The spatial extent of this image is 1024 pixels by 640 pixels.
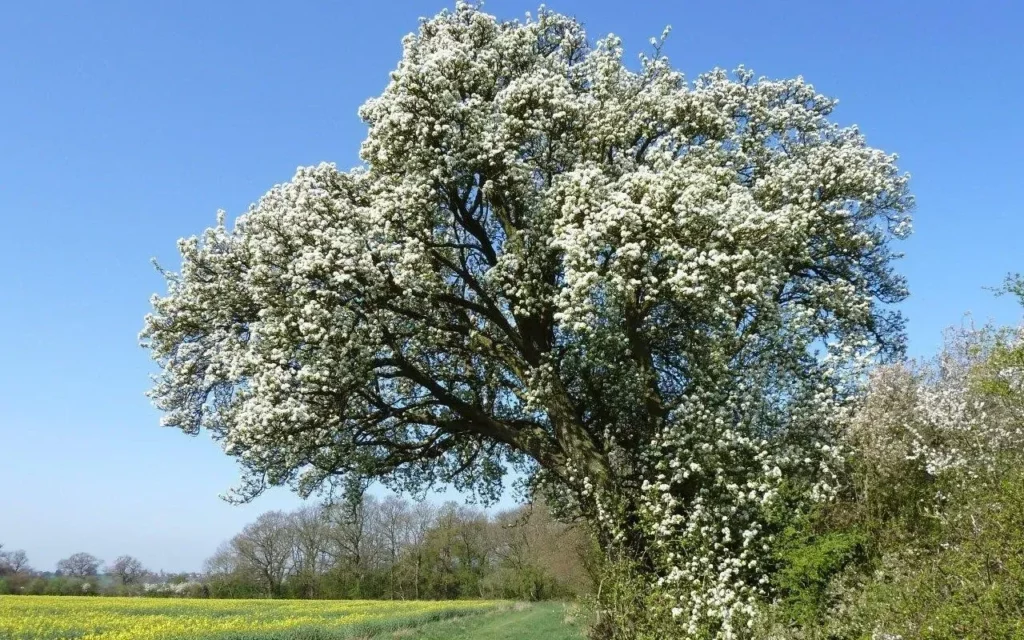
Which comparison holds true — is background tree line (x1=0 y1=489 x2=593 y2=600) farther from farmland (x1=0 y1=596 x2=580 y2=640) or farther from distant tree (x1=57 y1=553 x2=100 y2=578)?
farmland (x1=0 y1=596 x2=580 y2=640)

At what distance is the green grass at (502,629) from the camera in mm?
31453

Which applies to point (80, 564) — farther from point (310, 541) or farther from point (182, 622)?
point (182, 622)

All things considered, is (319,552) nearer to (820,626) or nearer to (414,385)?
(414,385)

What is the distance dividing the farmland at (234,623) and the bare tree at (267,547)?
3442 centimetres

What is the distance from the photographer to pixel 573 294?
1531cm

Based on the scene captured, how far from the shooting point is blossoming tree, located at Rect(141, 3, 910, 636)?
15.7 m

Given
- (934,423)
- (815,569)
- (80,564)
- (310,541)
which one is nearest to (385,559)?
(310,541)

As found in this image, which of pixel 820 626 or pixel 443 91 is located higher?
pixel 443 91

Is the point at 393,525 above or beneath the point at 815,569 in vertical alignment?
Answer: above

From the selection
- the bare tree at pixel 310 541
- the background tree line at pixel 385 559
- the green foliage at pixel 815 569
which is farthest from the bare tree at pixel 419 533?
the green foliage at pixel 815 569

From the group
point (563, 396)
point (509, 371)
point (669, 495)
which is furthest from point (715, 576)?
point (509, 371)

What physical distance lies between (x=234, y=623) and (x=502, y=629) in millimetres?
12864

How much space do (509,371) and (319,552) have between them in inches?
2784

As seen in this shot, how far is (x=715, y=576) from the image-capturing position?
1537 centimetres
